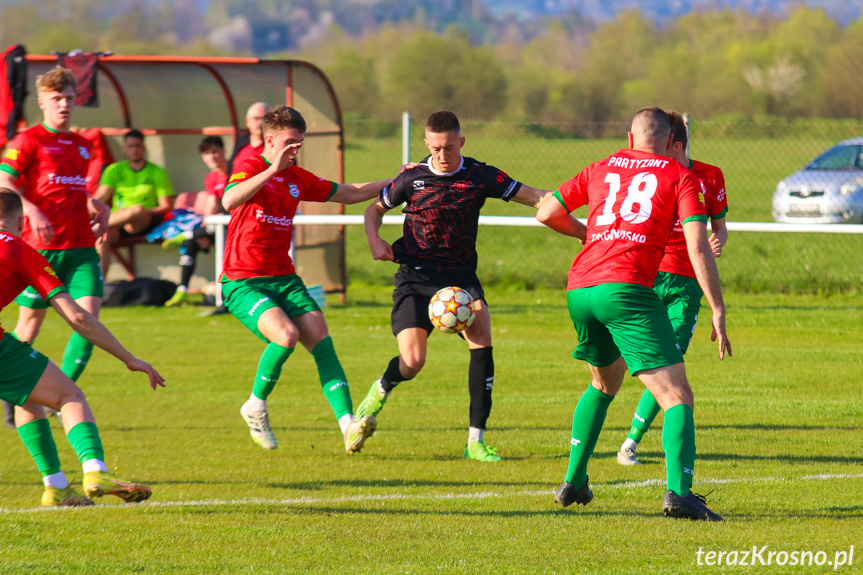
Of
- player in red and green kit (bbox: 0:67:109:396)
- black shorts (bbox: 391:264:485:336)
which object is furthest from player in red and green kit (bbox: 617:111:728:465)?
player in red and green kit (bbox: 0:67:109:396)

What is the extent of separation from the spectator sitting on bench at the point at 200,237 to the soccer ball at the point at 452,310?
798 cm

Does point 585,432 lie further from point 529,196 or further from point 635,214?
point 529,196

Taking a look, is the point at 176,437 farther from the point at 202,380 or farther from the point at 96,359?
the point at 96,359

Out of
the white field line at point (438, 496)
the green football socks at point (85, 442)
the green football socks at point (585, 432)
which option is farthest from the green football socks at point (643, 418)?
the green football socks at point (85, 442)

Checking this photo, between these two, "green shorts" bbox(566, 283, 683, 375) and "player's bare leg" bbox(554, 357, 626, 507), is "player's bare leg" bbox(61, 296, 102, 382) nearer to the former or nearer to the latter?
"player's bare leg" bbox(554, 357, 626, 507)

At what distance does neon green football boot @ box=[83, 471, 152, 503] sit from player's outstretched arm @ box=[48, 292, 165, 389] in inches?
18.9

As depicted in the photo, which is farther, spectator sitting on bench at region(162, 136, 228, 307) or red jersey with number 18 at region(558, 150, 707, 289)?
spectator sitting on bench at region(162, 136, 228, 307)

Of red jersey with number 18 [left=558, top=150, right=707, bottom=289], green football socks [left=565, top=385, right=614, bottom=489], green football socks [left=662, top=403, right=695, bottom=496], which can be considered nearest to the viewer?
green football socks [left=662, top=403, right=695, bottom=496]

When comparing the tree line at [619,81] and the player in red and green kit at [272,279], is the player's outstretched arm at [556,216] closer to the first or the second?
the player in red and green kit at [272,279]

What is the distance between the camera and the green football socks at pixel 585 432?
533 cm

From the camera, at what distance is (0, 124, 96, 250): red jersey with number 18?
7.41 metres

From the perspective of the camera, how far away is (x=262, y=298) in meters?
6.79

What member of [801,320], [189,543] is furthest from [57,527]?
[801,320]

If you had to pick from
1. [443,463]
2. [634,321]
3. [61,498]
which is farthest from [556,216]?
[61,498]
